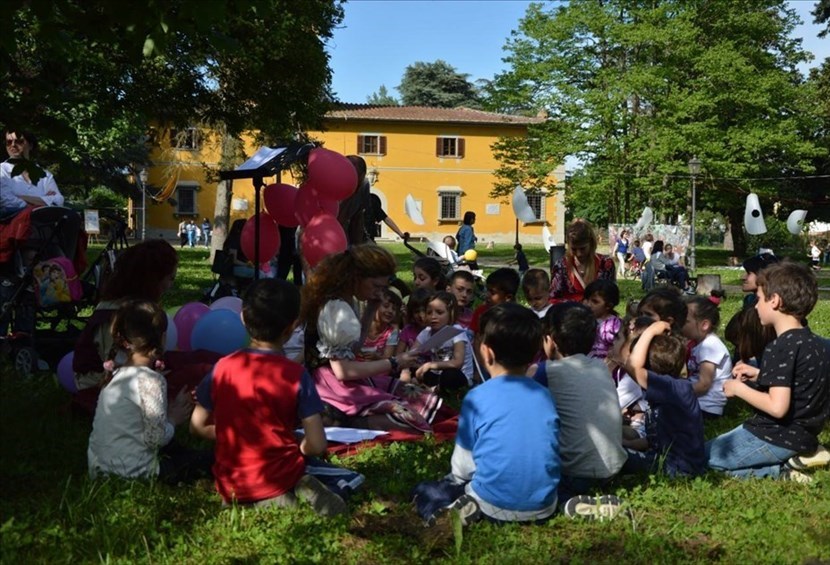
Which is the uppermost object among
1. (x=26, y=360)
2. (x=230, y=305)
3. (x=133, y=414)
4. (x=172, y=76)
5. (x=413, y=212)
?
(x=172, y=76)

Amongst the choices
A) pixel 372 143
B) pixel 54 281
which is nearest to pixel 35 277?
pixel 54 281

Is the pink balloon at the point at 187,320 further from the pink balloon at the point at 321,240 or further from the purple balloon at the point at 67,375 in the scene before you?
the pink balloon at the point at 321,240

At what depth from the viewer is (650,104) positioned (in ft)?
130

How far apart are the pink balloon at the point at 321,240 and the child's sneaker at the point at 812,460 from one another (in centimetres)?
422

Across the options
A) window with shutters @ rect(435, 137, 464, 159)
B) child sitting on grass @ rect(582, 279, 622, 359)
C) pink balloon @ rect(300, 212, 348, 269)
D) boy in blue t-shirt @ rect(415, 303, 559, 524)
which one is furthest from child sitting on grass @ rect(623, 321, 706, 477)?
window with shutters @ rect(435, 137, 464, 159)

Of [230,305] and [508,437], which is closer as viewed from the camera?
[508,437]

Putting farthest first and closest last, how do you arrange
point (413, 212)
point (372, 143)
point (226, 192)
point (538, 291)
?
1. point (372, 143)
2. point (226, 192)
3. point (413, 212)
4. point (538, 291)

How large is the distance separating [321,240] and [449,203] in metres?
51.4

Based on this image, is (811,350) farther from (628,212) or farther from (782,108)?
(782,108)

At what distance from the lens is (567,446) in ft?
14.4

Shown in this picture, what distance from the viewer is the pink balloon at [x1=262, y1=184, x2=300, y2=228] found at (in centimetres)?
938

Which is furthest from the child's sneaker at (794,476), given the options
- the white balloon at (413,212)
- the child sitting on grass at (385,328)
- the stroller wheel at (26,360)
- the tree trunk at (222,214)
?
the tree trunk at (222,214)

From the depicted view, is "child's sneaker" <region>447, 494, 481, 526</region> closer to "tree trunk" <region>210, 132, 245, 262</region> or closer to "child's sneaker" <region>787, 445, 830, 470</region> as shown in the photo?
"child's sneaker" <region>787, 445, 830, 470</region>

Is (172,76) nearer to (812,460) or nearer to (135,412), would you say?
(135,412)
